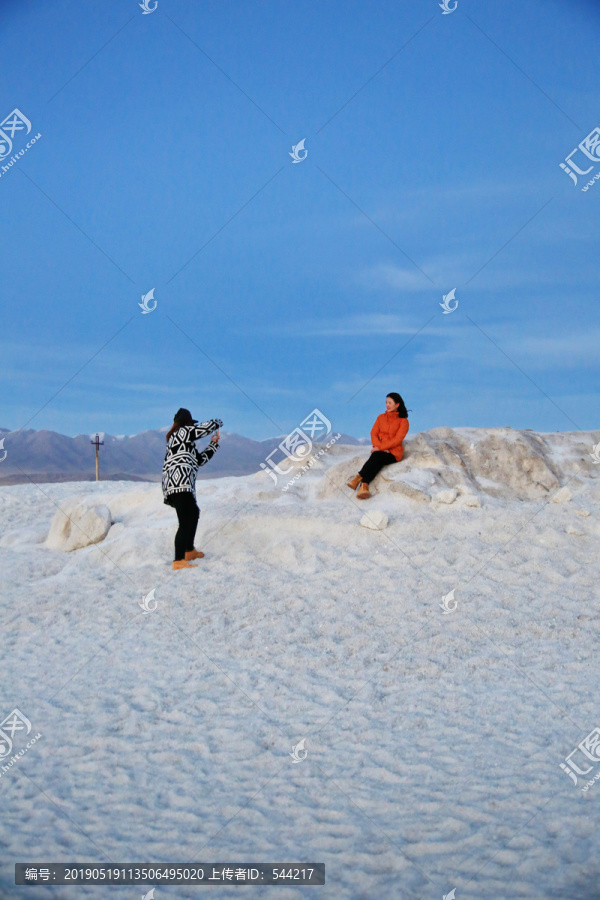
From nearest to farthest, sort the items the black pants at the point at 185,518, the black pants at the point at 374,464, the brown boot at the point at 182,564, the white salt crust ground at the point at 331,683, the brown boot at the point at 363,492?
1. the white salt crust ground at the point at 331,683
2. the black pants at the point at 185,518
3. the brown boot at the point at 182,564
4. the brown boot at the point at 363,492
5. the black pants at the point at 374,464

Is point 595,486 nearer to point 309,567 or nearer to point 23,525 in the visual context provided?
point 309,567

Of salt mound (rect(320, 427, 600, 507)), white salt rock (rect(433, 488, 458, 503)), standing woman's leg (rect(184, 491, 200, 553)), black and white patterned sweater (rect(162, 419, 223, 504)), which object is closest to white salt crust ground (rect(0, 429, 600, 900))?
salt mound (rect(320, 427, 600, 507))

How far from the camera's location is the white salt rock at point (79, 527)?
10516mm

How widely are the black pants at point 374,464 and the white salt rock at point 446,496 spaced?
3.37 feet

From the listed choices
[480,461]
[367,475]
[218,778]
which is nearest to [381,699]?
[218,778]

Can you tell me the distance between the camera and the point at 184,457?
28.3 ft

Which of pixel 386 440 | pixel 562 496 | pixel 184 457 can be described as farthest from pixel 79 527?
pixel 562 496

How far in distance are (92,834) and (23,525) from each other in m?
9.87

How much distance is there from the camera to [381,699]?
235 inches

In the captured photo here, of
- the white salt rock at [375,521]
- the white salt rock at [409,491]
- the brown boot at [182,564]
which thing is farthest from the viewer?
the white salt rock at [409,491]

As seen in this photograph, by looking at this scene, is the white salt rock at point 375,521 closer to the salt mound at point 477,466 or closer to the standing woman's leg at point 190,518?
the salt mound at point 477,466

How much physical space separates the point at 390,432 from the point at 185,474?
346 cm

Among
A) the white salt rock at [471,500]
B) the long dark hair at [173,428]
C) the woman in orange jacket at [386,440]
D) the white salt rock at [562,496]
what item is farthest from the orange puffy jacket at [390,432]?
the long dark hair at [173,428]

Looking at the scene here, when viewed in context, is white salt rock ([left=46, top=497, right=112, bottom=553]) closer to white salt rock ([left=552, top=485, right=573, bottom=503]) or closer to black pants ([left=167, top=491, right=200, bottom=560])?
black pants ([left=167, top=491, right=200, bottom=560])
